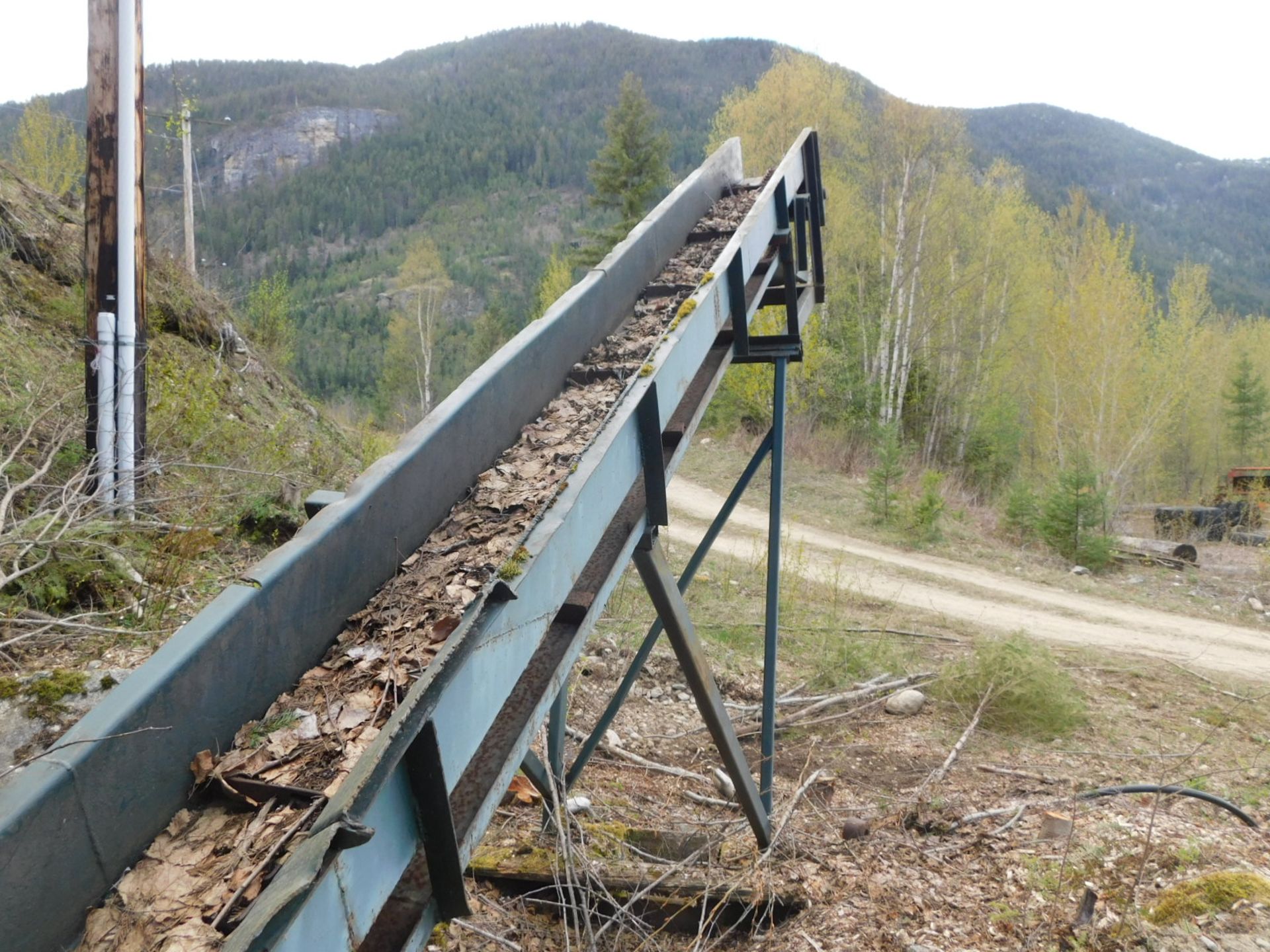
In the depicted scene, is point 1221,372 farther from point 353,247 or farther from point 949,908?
A: point 353,247

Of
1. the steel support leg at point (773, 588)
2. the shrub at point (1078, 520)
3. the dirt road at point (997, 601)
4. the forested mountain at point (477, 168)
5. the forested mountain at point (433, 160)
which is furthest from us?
the forested mountain at point (477, 168)

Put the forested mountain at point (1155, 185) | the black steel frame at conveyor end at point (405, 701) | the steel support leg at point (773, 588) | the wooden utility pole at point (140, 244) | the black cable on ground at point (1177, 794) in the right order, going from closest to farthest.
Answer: the black steel frame at conveyor end at point (405, 701), the steel support leg at point (773, 588), the black cable on ground at point (1177, 794), the wooden utility pole at point (140, 244), the forested mountain at point (1155, 185)

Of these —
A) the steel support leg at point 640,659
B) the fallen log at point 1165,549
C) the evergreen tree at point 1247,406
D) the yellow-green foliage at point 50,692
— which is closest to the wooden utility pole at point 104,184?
the yellow-green foliage at point 50,692

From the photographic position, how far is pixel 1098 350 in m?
21.0

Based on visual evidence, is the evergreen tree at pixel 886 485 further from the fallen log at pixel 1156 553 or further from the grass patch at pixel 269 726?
the grass patch at pixel 269 726

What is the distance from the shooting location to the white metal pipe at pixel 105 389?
5008 millimetres

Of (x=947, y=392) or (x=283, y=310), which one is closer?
(x=283, y=310)

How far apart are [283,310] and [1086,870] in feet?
52.6

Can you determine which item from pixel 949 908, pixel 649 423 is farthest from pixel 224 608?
pixel 949 908

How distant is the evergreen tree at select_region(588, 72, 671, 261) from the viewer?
2731 centimetres

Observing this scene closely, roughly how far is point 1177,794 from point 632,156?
2614cm

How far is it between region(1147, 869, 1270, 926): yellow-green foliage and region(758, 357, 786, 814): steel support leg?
170 centimetres

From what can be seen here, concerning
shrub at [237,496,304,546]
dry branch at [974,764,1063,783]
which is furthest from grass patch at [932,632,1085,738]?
shrub at [237,496,304,546]

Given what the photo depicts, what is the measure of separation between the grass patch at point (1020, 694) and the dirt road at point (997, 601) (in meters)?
2.89
